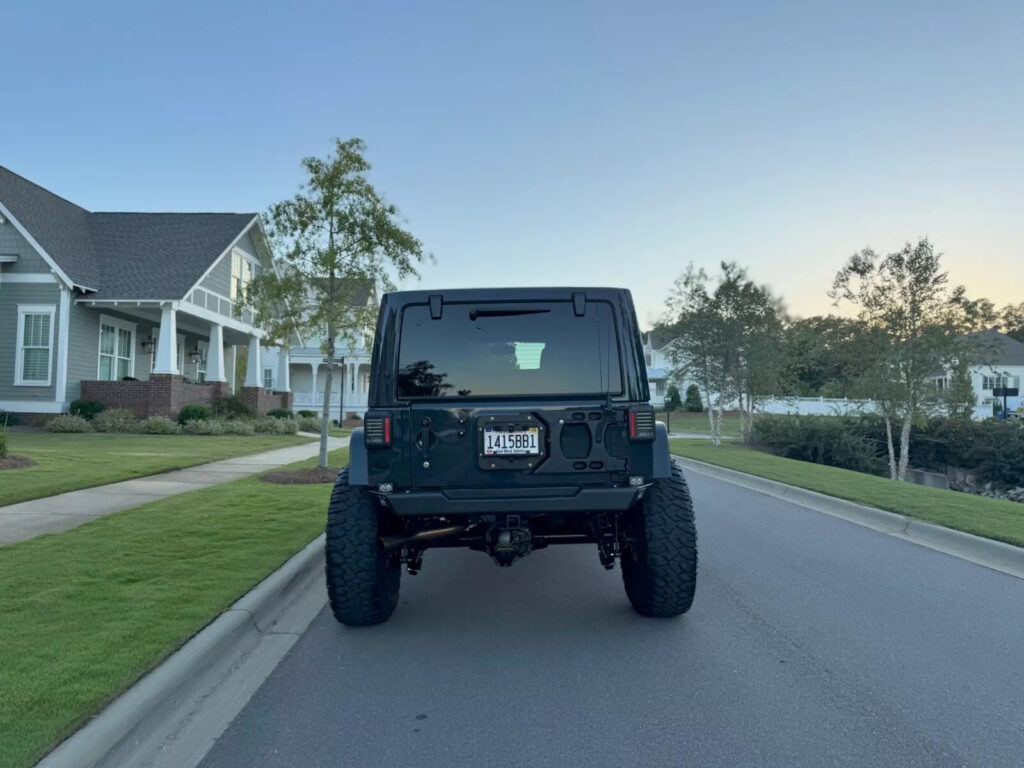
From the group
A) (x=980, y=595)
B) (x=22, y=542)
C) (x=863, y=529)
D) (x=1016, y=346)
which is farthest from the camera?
(x=1016, y=346)

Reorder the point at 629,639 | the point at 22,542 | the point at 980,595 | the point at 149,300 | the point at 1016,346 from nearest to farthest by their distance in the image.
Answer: the point at 629,639 → the point at 980,595 → the point at 22,542 → the point at 149,300 → the point at 1016,346

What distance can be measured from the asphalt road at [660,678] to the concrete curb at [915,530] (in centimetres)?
68

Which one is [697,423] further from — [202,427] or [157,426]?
[157,426]

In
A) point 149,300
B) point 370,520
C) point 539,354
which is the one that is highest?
point 149,300

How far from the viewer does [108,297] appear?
2164cm

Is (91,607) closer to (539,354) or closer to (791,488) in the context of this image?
(539,354)

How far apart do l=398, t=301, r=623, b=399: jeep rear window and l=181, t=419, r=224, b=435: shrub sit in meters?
19.0

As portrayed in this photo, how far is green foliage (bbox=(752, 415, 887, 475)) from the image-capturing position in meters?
23.4

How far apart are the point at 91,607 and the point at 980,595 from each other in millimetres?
6463

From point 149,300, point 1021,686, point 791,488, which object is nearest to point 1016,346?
point 791,488

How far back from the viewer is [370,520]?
15.6 ft

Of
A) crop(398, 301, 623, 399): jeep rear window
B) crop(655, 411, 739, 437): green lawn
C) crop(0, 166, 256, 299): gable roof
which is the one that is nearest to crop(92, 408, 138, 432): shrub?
crop(0, 166, 256, 299): gable roof

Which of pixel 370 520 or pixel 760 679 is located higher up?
pixel 370 520

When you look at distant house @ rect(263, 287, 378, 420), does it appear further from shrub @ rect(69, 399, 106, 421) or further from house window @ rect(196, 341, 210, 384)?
shrub @ rect(69, 399, 106, 421)
